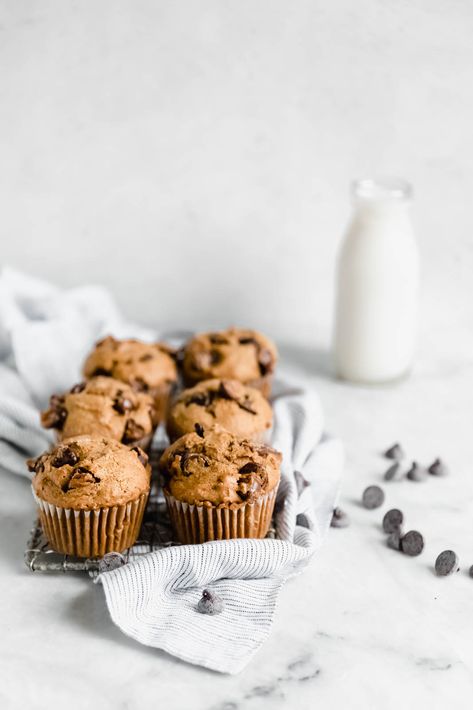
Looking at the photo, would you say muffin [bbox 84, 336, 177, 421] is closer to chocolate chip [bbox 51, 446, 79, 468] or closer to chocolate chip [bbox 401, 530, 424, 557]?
chocolate chip [bbox 51, 446, 79, 468]

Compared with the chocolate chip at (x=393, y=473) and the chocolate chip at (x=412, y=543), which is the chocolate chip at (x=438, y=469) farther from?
the chocolate chip at (x=412, y=543)

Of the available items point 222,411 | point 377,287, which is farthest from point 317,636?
point 377,287

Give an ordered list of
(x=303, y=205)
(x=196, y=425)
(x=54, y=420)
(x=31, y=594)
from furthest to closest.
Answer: (x=303, y=205), (x=54, y=420), (x=196, y=425), (x=31, y=594)

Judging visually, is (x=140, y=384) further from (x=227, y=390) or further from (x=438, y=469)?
(x=438, y=469)

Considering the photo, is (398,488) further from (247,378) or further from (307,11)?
(307,11)

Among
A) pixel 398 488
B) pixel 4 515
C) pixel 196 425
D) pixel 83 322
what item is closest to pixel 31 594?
pixel 4 515

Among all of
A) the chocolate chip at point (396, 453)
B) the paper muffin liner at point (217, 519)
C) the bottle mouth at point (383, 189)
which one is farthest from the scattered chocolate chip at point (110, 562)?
the bottle mouth at point (383, 189)
